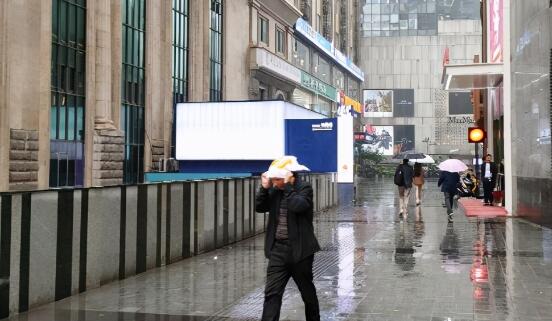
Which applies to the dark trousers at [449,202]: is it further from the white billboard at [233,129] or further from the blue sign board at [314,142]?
the white billboard at [233,129]

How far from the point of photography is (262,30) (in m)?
43.1

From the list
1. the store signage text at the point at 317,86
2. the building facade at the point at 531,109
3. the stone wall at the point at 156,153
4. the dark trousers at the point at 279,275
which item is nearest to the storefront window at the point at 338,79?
the store signage text at the point at 317,86

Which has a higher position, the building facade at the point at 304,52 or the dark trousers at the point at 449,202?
the building facade at the point at 304,52

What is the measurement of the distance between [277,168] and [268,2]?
127ft

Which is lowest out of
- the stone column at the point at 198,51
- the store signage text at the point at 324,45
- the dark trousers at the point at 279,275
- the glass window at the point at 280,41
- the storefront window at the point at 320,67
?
the dark trousers at the point at 279,275

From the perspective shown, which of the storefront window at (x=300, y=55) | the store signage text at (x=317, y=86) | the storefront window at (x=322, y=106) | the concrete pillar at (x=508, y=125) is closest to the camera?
the concrete pillar at (x=508, y=125)

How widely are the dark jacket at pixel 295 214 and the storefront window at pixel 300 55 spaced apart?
47.5 meters

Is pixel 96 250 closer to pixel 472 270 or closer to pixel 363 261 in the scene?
pixel 363 261

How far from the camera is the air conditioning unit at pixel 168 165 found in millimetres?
27938

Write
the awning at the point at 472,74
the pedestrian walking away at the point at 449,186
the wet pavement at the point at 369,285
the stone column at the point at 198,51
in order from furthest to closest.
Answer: the stone column at the point at 198,51 → the awning at the point at 472,74 → the pedestrian walking away at the point at 449,186 → the wet pavement at the point at 369,285

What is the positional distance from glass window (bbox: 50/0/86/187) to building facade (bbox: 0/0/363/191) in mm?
36

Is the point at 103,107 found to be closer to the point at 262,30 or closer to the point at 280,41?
the point at 262,30

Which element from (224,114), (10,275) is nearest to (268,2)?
(224,114)

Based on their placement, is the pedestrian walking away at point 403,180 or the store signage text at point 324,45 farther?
the store signage text at point 324,45
